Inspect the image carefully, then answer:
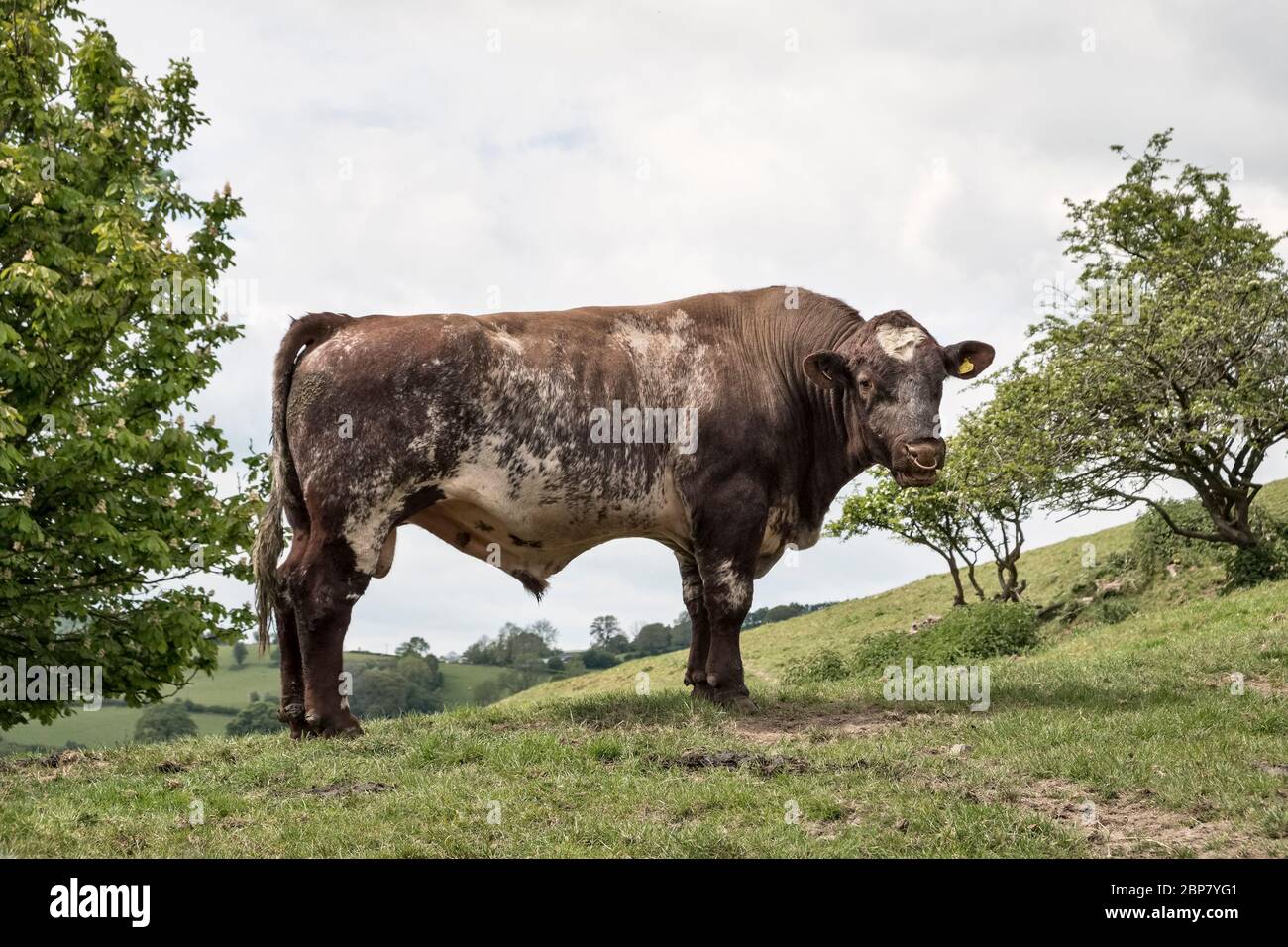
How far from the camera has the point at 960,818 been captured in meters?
8.03

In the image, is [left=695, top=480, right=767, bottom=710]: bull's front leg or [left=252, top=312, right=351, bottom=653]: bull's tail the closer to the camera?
[left=252, top=312, right=351, bottom=653]: bull's tail

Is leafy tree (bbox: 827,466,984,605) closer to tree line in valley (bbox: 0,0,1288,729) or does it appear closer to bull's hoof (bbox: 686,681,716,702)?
tree line in valley (bbox: 0,0,1288,729)

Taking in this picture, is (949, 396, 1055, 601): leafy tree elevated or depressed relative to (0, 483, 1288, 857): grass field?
elevated

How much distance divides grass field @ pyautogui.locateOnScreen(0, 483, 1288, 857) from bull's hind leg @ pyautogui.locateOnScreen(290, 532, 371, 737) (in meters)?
0.44

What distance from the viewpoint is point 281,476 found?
12039 millimetres

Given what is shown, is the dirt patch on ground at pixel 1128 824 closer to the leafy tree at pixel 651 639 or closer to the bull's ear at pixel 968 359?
the bull's ear at pixel 968 359

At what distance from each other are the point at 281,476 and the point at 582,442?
2888 millimetres

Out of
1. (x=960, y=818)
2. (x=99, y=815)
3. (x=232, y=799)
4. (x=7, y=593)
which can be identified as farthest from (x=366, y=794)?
(x=7, y=593)

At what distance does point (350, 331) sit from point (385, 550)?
6.88ft

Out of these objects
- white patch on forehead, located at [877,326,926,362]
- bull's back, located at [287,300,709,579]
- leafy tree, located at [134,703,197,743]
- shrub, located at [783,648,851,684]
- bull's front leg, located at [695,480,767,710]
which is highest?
white patch on forehead, located at [877,326,926,362]

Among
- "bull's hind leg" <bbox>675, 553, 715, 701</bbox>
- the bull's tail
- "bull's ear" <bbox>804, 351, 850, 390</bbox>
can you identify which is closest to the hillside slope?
"bull's hind leg" <bbox>675, 553, 715, 701</bbox>


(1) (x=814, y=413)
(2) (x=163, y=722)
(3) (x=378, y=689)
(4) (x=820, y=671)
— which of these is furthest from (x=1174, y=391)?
(2) (x=163, y=722)

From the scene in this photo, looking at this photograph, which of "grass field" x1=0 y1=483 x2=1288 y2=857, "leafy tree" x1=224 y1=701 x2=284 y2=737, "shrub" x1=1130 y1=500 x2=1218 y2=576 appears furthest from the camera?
"leafy tree" x1=224 y1=701 x2=284 y2=737

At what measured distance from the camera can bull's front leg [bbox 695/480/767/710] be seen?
40.3 feet
